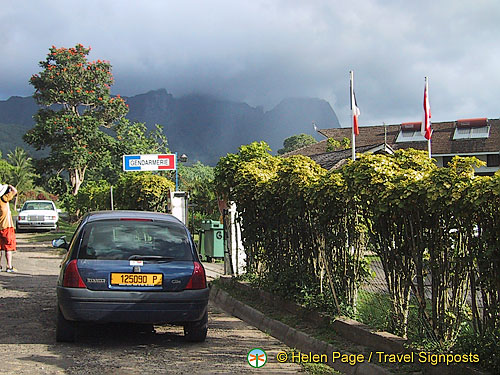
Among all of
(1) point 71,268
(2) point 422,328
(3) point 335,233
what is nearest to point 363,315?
(3) point 335,233

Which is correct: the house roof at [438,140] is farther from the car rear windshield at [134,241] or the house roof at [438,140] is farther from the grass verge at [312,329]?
the car rear windshield at [134,241]

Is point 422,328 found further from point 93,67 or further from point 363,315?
point 93,67

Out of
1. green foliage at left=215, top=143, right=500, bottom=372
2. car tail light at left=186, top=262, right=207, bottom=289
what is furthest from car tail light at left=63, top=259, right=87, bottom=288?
green foliage at left=215, top=143, right=500, bottom=372

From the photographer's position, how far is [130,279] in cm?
748

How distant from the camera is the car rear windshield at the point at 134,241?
7680 mm

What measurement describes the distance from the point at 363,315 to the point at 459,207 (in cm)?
285

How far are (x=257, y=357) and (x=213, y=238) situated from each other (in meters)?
11.1

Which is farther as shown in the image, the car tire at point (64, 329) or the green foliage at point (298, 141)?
the green foliage at point (298, 141)

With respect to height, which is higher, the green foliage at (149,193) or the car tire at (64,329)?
the green foliage at (149,193)

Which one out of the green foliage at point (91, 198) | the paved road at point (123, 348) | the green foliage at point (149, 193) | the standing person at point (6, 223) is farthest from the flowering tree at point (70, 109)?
the paved road at point (123, 348)

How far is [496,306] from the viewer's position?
5125 millimetres

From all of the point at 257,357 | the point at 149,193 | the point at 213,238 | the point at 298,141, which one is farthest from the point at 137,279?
the point at 298,141

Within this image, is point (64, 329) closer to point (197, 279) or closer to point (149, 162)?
point (197, 279)

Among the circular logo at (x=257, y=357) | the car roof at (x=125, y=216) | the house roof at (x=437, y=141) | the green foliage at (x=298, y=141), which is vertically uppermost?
the green foliage at (x=298, y=141)
